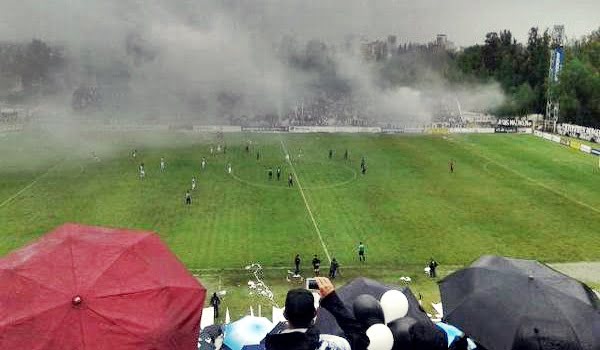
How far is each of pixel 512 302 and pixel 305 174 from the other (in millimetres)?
37958

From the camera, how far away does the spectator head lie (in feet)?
21.4

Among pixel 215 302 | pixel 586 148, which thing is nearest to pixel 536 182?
pixel 586 148

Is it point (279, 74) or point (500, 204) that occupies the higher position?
point (279, 74)

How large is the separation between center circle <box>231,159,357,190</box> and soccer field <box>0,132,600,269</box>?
154 millimetres

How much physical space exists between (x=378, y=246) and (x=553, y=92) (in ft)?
201

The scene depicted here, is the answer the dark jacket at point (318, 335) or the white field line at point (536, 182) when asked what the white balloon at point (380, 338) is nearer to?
the dark jacket at point (318, 335)

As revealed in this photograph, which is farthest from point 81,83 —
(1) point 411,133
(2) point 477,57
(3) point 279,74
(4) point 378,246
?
(4) point 378,246

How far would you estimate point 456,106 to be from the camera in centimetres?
11662

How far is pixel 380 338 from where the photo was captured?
21.8 feet

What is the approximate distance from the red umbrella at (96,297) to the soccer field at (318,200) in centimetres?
1712

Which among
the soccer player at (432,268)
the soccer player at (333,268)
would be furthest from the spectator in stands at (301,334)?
the soccer player at (432,268)

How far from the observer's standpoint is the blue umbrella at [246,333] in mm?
13703

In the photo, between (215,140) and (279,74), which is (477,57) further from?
(215,140)

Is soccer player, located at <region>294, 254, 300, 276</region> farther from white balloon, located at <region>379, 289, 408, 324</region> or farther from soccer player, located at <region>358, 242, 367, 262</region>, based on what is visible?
white balloon, located at <region>379, 289, 408, 324</region>
